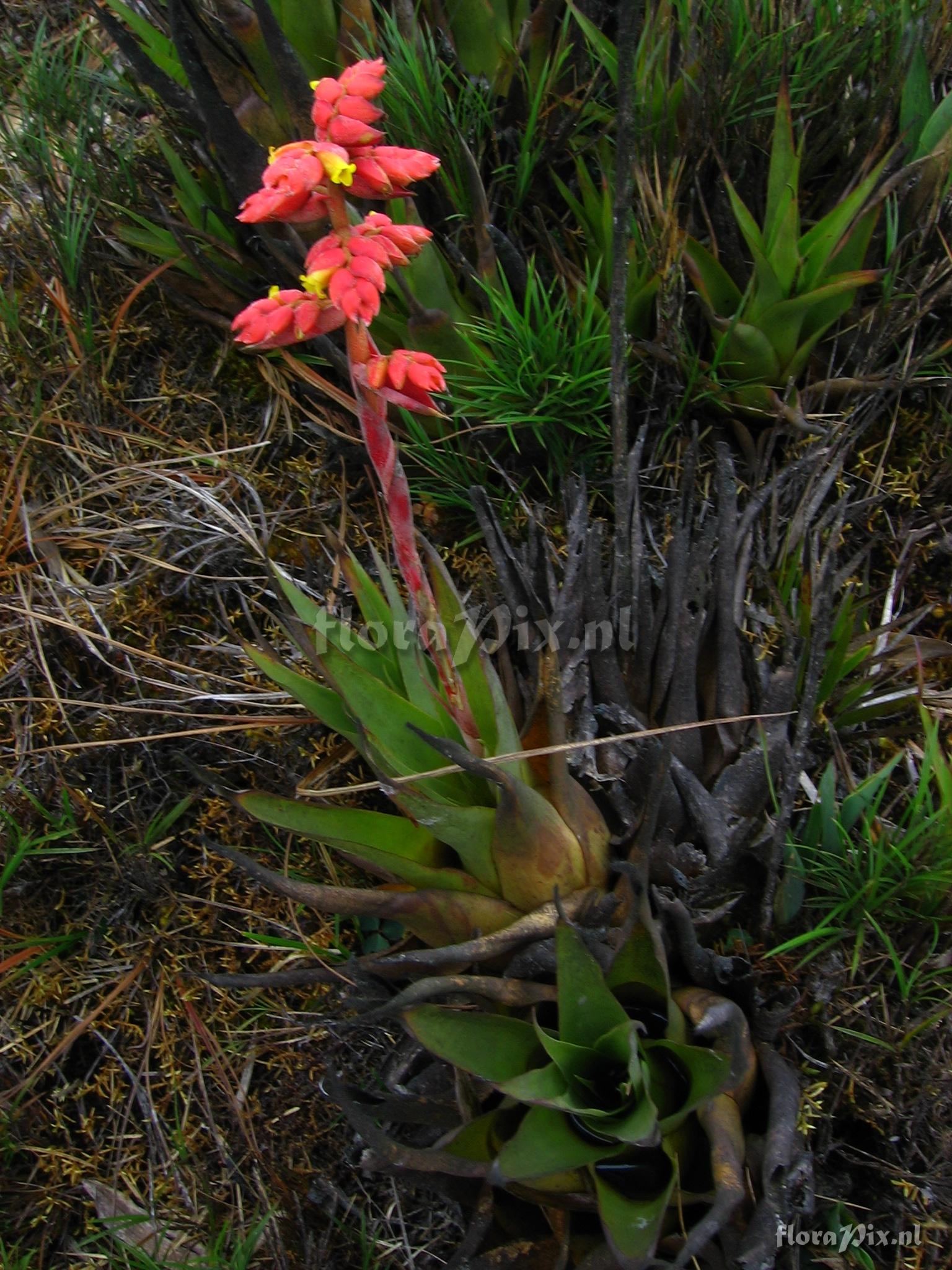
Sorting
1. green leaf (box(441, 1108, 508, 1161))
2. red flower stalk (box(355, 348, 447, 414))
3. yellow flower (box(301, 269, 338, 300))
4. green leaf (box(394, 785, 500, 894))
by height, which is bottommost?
green leaf (box(441, 1108, 508, 1161))

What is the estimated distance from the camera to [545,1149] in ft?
3.67

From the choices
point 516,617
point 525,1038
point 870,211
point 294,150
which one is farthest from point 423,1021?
point 870,211

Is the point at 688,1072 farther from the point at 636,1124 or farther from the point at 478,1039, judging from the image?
the point at 478,1039

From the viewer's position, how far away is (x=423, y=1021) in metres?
1.17

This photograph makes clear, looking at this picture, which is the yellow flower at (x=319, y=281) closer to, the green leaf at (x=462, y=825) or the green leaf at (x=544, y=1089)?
the green leaf at (x=462, y=825)

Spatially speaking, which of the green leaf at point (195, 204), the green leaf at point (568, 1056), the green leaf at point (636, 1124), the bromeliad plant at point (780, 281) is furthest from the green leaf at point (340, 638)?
the green leaf at point (195, 204)

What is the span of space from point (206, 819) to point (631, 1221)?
3.29 ft

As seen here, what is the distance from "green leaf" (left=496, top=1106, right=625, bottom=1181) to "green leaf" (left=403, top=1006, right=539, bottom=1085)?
6 cm

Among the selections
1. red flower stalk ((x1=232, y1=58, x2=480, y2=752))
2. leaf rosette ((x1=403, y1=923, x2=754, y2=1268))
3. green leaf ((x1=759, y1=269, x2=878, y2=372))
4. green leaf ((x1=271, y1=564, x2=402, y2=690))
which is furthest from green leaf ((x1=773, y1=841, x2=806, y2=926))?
green leaf ((x1=759, y1=269, x2=878, y2=372))

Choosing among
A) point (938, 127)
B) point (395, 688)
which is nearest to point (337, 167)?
point (395, 688)

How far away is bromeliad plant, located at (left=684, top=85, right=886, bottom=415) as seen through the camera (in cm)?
164

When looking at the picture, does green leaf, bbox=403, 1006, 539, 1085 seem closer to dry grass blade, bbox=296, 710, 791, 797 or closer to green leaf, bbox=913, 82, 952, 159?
dry grass blade, bbox=296, 710, 791, 797

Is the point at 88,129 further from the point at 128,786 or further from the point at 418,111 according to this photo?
the point at 128,786

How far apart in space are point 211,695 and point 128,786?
9.9 inches
